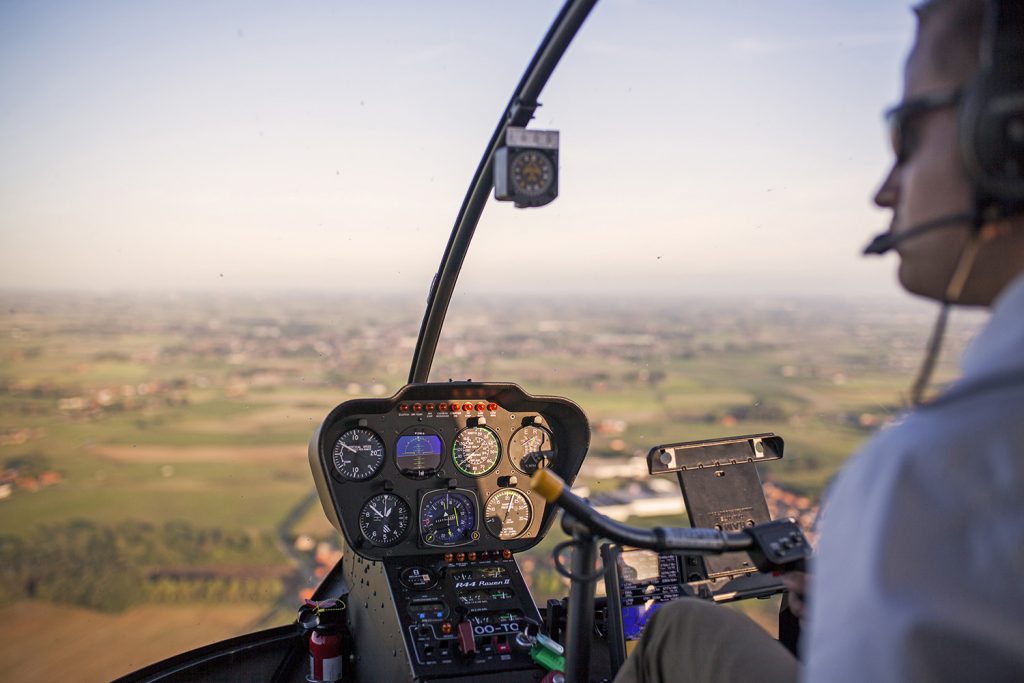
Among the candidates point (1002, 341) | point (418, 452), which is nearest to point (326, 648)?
point (418, 452)

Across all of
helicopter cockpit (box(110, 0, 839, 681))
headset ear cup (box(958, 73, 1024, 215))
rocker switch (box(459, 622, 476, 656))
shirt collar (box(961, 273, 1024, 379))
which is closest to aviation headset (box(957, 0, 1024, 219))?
headset ear cup (box(958, 73, 1024, 215))

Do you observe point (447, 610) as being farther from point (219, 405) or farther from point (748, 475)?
point (219, 405)

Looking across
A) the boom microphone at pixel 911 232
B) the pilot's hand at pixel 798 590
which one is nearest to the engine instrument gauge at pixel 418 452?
the pilot's hand at pixel 798 590

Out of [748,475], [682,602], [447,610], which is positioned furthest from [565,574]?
[748,475]

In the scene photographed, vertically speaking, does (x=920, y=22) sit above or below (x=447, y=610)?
above

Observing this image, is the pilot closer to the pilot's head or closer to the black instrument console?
the pilot's head

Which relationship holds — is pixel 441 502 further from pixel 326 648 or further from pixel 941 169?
pixel 941 169

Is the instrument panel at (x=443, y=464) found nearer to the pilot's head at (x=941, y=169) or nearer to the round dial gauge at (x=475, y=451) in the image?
the round dial gauge at (x=475, y=451)
